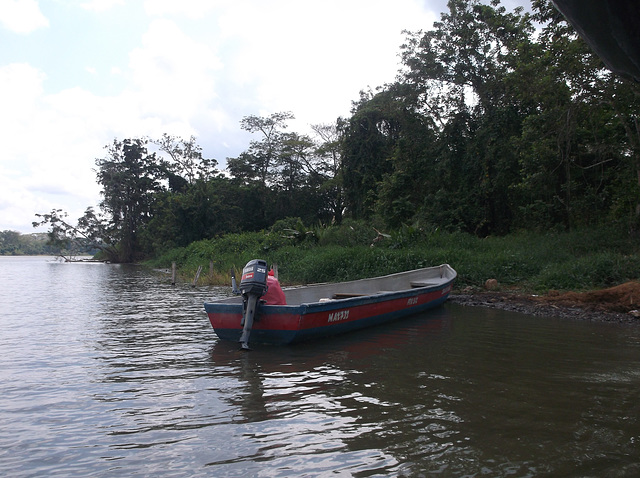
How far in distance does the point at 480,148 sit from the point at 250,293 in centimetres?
1497

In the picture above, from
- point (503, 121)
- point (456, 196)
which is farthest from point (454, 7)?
point (456, 196)

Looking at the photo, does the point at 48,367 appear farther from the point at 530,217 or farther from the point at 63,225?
the point at 63,225

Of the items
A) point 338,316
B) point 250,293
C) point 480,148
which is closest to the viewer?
point 250,293

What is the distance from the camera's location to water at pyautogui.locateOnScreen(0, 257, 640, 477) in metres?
3.39

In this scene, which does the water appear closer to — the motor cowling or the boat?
the boat

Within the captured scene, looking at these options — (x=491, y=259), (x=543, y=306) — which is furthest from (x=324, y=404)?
(x=491, y=259)

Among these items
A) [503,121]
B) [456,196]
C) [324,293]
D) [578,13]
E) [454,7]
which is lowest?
[324,293]

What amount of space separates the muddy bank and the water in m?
1.54

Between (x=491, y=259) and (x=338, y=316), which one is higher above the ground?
(x=491, y=259)

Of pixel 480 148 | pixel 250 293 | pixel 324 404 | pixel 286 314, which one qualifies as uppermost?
pixel 480 148

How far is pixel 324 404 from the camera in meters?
4.61

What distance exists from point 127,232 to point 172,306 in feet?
112

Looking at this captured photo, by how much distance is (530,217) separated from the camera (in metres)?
18.4

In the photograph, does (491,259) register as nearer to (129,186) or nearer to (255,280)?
(255,280)
